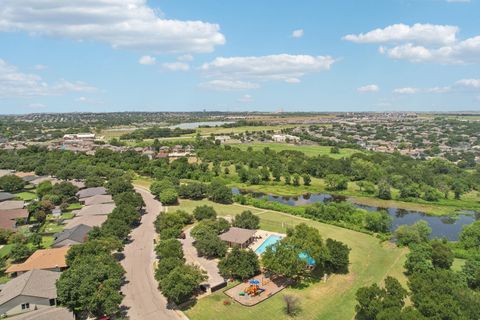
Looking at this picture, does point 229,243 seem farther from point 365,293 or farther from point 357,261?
point 365,293

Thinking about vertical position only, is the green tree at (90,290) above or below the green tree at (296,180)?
above

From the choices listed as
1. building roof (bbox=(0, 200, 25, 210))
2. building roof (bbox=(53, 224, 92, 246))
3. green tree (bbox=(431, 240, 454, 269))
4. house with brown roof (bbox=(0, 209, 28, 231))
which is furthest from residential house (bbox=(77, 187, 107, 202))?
green tree (bbox=(431, 240, 454, 269))

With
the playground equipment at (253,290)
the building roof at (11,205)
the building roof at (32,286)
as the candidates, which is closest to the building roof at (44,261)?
the building roof at (32,286)

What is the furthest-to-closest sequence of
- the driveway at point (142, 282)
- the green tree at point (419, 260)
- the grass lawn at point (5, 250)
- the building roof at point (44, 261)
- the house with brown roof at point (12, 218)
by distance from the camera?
1. the house with brown roof at point (12, 218)
2. the grass lawn at point (5, 250)
3. the building roof at point (44, 261)
4. the green tree at point (419, 260)
5. the driveway at point (142, 282)

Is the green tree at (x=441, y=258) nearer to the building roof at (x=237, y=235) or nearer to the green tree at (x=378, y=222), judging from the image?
the green tree at (x=378, y=222)

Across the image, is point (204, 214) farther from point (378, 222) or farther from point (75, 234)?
point (378, 222)

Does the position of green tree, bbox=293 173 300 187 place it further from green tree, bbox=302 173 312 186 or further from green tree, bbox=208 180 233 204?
green tree, bbox=208 180 233 204

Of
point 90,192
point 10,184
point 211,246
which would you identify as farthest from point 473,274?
point 10,184
